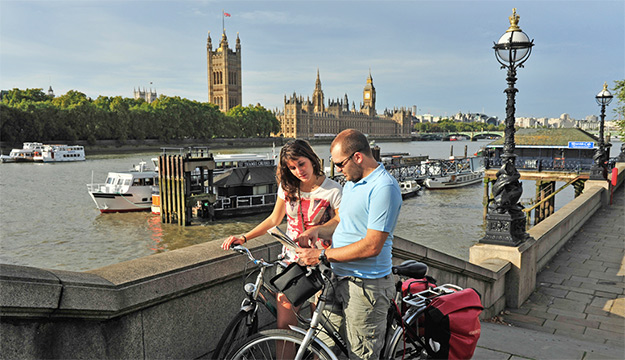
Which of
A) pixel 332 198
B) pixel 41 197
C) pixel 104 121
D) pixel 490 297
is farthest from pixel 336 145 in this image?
pixel 104 121

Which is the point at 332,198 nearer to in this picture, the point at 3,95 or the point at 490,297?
the point at 490,297

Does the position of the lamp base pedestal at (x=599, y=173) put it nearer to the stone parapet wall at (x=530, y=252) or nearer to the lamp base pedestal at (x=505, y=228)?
the stone parapet wall at (x=530, y=252)

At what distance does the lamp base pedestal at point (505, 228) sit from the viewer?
6684 millimetres

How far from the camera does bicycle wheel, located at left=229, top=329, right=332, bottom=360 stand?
2.42m

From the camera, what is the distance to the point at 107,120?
74.4 metres

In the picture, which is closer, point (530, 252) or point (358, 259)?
point (358, 259)

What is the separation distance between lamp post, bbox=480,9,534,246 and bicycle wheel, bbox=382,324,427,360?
4.18 m

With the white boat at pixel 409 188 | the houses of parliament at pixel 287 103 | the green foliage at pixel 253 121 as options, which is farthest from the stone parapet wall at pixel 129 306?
the houses of parliament at pixel 287 103

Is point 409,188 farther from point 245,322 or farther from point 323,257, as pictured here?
point 323,257

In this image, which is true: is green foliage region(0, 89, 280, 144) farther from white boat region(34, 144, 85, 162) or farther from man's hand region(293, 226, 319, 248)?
man's hand region(293, 226, 319, 248)

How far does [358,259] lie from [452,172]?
45.5 m

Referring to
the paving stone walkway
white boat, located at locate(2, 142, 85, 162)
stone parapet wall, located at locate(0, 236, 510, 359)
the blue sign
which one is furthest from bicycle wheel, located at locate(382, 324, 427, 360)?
white boat, located at locate(2, 142, 85, 162)

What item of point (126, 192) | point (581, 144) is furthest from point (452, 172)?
point (126, 192)

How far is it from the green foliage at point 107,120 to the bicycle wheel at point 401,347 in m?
71.4
